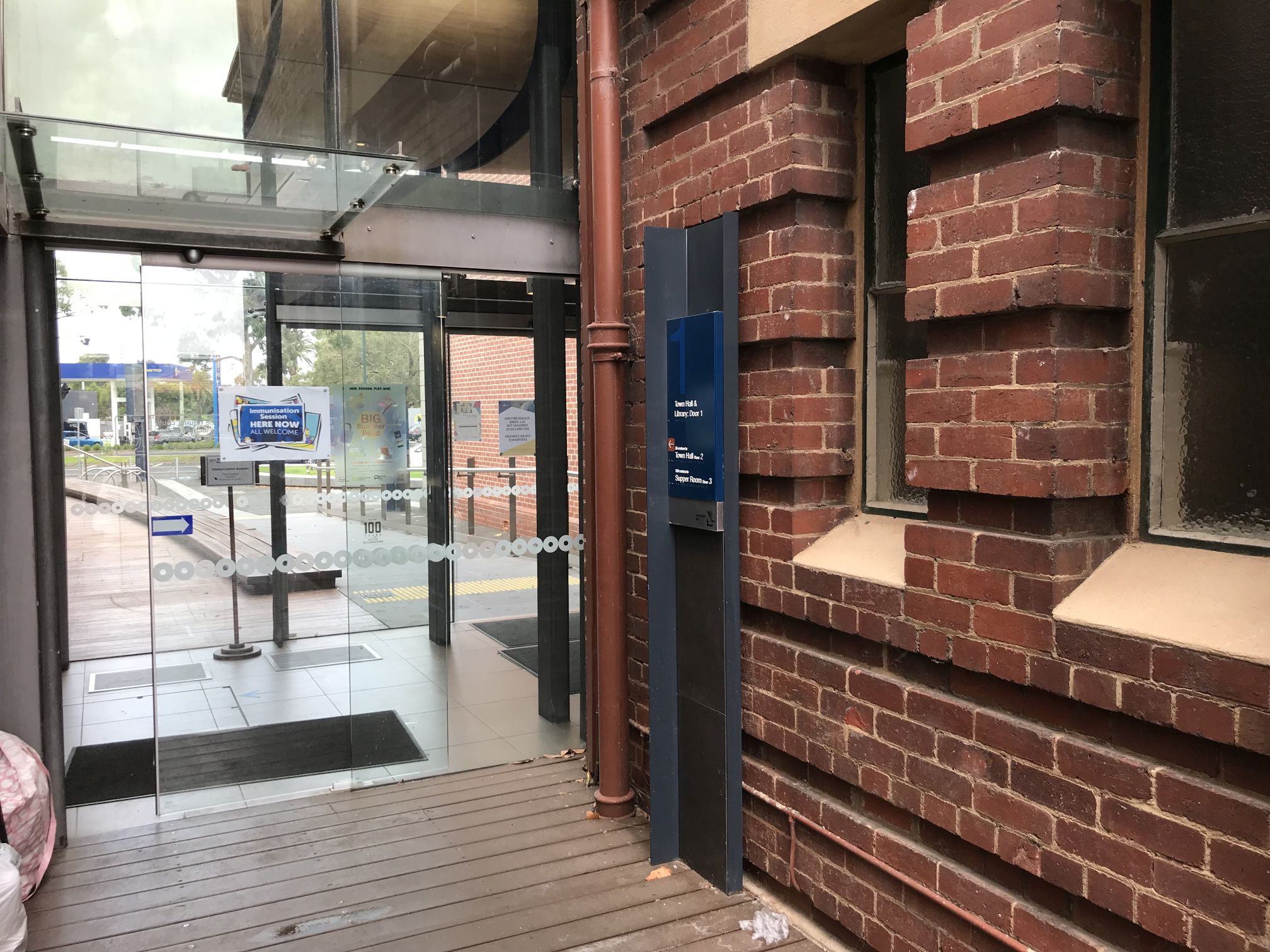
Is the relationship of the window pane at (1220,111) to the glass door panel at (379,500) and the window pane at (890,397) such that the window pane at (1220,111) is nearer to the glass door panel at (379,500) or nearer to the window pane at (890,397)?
the window pane at (890,397)

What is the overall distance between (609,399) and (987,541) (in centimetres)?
212

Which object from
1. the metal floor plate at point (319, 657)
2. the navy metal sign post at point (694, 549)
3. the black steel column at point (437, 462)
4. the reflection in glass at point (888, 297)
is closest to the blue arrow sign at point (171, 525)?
A: the metal floor plate at point (319, 657)

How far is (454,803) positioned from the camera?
486 centimetres

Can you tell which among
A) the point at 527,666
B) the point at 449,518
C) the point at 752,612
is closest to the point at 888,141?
the point at 752,612

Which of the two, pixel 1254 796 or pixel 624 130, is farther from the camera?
pixel 624 130

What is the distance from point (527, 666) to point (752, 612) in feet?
6.97

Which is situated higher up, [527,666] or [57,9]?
[57,9]

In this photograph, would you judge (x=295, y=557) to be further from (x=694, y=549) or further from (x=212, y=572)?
(x=694, y=549)

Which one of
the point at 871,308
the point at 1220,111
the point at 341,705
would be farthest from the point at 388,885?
the point at 1220,111

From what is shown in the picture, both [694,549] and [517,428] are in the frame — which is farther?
[517,428]

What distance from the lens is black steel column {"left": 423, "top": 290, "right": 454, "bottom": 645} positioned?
521 cm

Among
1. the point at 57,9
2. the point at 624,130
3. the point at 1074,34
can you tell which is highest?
the point at 57,9

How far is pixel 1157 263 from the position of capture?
101 inches

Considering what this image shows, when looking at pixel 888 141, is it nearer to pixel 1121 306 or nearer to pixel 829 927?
pixel 1121 306
